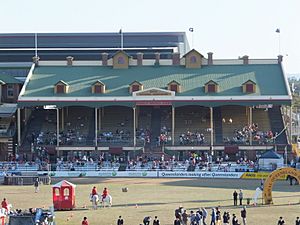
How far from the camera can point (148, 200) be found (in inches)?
2237

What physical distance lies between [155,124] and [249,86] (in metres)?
10.4

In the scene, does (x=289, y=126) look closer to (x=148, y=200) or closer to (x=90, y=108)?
(x=90, y=108)

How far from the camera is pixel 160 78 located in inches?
3506

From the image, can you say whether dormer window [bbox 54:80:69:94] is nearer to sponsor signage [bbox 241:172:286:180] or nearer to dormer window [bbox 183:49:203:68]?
dormer window [bbox 183:49:203:68]

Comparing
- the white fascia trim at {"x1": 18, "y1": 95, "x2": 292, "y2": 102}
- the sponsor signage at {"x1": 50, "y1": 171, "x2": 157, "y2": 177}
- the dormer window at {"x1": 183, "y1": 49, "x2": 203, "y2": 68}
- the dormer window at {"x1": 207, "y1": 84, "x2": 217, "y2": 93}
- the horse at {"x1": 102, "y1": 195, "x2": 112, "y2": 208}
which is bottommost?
the horse at {"x1": 102, "y1": 195, "x2": 112, "y2": 208}

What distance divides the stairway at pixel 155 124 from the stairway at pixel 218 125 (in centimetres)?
580

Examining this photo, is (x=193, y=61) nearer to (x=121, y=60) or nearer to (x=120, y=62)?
(x=121, y=60)

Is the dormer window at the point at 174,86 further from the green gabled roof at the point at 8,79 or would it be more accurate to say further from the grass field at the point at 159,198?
the green gabled roof at the point at 8,79

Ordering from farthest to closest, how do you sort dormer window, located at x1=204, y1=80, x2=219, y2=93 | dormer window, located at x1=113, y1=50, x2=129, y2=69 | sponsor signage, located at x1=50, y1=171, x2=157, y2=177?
dormer window, located at x1=113, y1=50, x2=129, y2=69 → dormer window, located at x1=204, y1=80, x2=219, y2=93 → sponsor signage, located at x1=50, y1=171, x2=157, y2=177

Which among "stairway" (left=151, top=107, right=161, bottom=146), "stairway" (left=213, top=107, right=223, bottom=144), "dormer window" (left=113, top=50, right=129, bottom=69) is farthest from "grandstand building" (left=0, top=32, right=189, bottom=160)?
"stairway" (left=213, top=107, right=223, bottom=144)

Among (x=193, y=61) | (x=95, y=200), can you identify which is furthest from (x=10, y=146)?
(x=95, y=200)

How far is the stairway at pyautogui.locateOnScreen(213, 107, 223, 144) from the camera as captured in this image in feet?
269

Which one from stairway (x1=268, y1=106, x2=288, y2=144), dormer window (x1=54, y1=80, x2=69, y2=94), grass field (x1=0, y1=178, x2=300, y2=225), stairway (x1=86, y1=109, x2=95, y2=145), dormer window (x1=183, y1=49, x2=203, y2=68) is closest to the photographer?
grass field (x1=0, y1=178, x2=300, y2=225)

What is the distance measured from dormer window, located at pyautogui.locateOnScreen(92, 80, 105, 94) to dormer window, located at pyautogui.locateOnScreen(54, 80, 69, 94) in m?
2.83
